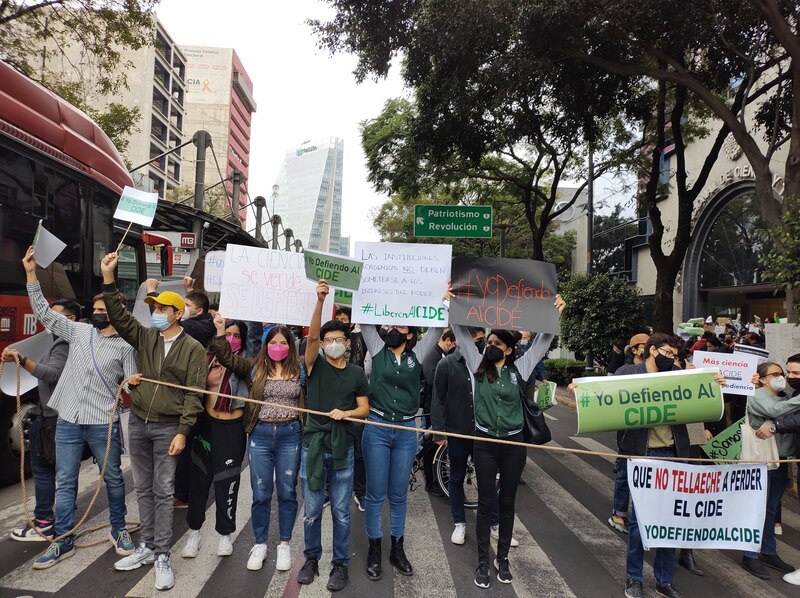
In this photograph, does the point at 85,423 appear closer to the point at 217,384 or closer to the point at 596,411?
the point at 217,384

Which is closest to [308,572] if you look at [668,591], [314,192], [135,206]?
[668,591]

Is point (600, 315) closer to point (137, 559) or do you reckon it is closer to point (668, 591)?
point (668, 591)

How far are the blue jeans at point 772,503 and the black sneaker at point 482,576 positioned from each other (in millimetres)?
2441

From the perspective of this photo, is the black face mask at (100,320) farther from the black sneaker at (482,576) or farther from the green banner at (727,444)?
the green banner at (727,444)

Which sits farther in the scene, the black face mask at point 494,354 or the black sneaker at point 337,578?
the black face mask at point 494,354

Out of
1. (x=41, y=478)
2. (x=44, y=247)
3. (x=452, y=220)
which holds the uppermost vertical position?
(x=452, y=220)

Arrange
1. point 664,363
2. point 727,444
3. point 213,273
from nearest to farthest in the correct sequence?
point 664,363
point 727,444
point 213,273

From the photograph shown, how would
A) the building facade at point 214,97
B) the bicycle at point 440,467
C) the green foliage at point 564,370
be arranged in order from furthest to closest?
the building facade at point 214,97 < the green foliage at point 564,370 < the bicycle at point 440,467

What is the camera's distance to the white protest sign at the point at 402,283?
4.52 m

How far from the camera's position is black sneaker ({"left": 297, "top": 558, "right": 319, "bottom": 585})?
3.89 meters

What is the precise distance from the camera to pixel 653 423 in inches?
159

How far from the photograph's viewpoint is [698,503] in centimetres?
409

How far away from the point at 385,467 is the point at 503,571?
1133 mm

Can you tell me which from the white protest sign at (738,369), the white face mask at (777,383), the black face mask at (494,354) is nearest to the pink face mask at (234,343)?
the black face mask at (494,354)
